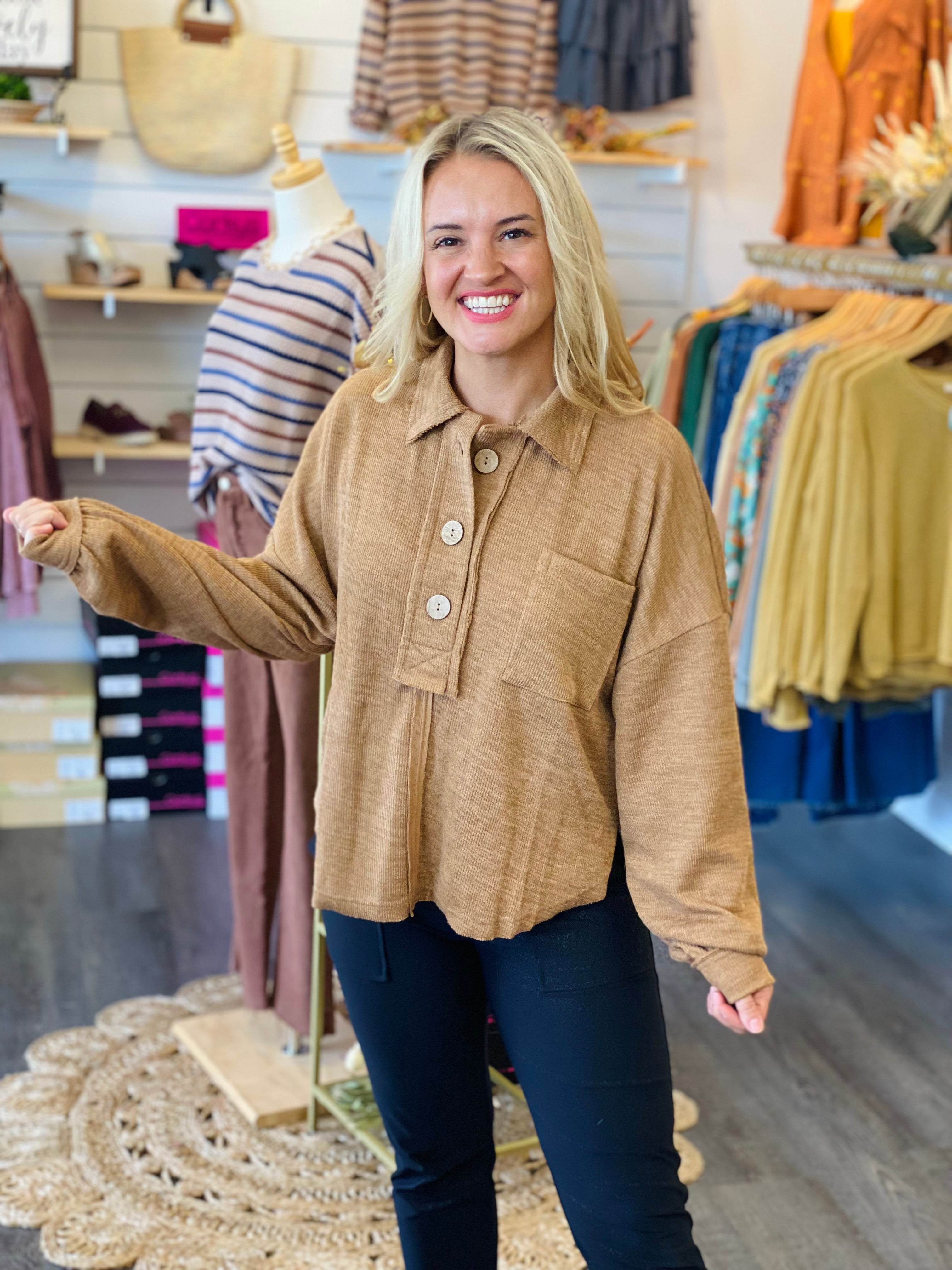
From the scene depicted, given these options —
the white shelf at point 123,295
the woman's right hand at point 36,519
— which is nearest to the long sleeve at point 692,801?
the woman's right hand at point 36,519

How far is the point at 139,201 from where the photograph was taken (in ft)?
12.0

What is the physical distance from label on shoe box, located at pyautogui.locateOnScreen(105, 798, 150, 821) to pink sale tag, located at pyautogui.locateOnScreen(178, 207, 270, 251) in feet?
4.93

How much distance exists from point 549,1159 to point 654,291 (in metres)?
3.09

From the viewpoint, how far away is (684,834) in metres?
1.33

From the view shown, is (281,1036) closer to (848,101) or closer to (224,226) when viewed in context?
(224,226)

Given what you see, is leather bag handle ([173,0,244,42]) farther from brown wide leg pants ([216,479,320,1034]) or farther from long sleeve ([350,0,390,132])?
brown wide leg pants ([216,479,320,1034])

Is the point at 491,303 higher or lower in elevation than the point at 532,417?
higher

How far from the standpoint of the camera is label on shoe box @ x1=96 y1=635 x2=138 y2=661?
3574 millimetres

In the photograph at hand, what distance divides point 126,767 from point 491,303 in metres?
2.65

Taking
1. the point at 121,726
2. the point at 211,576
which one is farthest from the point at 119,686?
the point at 211,576

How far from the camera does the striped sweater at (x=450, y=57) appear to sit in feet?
11.8

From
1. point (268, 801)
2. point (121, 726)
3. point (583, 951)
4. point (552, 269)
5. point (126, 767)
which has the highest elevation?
point (552, 269)

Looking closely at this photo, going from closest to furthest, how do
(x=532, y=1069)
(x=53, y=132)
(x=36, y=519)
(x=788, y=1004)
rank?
(x=36, y=519)
(x=532, y=1069)
(x=788, y=1004)
(x=53, y=132)

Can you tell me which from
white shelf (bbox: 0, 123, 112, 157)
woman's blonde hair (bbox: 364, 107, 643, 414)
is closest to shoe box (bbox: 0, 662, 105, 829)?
white shelf (bbox: 0, 123, 112, 157)
